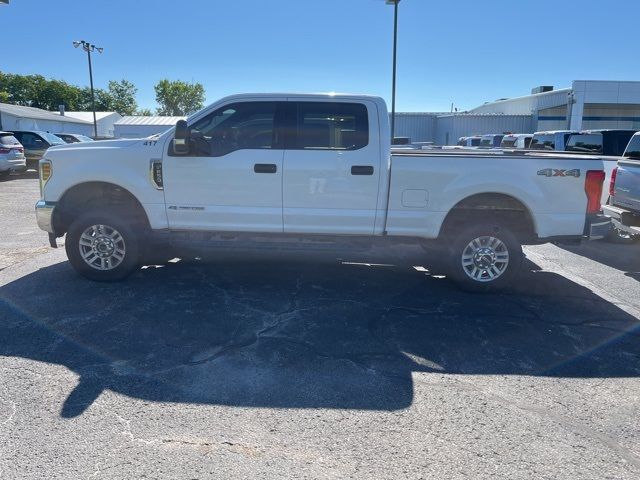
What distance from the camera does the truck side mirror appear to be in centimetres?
557

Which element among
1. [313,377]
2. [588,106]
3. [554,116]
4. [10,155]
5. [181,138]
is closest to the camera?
[313,377]

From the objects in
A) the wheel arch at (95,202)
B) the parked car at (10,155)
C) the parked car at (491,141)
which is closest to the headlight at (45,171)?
the wheel arch at (95,202)

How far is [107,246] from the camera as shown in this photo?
19.9 ft

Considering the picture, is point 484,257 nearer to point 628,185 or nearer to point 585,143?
point 628,185

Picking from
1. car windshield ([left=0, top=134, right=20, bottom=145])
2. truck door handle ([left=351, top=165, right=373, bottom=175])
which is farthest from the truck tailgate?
car windshield ([left=0, top=134, right=20, bottom=145])

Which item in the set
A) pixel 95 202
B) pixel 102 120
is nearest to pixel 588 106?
pixel 95 202

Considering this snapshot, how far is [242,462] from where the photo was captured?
2930 millimetres

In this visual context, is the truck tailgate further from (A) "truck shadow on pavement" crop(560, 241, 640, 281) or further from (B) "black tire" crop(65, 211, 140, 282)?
(B) "black tire" crop(65, 211, 140, 282)

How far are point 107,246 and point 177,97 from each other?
98575mm

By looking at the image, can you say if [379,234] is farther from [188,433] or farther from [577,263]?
[577,263]

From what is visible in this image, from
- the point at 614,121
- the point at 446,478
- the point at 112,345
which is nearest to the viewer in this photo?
the point at 446,478

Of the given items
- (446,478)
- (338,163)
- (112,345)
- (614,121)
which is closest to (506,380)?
(446,478)

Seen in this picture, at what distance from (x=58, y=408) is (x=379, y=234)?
376 centimetres

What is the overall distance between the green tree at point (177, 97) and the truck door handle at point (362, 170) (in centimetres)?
9650
